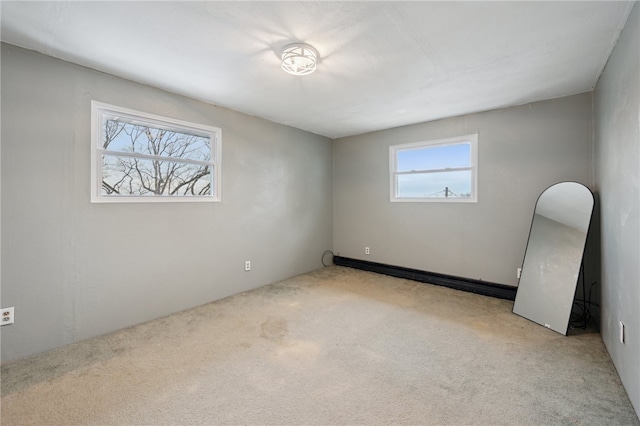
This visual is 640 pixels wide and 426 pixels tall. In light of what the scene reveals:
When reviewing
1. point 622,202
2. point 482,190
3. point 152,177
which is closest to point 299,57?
point 152,177

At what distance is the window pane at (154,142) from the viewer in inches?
101

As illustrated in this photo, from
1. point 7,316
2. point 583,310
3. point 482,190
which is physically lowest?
point 583,310

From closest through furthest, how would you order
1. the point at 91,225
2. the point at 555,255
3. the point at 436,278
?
the point at 91,225, the point at 555,255, the point at 436,278

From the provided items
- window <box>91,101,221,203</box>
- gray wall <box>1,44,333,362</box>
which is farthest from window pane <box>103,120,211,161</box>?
gray wall <box>1,44,333,362</box>

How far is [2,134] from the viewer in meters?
1.97

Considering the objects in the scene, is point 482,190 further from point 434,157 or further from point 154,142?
point 154,142

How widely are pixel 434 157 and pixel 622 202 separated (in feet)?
7.54

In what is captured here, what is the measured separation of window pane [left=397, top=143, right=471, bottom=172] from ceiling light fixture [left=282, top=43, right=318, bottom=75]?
8.19ft

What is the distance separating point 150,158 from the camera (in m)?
2.81

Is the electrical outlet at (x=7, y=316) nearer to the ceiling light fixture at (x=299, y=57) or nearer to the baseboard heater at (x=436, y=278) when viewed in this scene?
the ceiling light fixture at (x=299, y=57)

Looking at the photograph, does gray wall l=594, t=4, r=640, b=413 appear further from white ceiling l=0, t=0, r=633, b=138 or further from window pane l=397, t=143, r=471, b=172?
window pane l=397, t=143, r=471, b=172

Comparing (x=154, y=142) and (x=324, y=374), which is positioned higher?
(x=154, y=142)

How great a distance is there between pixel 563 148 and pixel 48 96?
16.1 feet

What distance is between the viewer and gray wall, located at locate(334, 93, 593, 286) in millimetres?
3020
